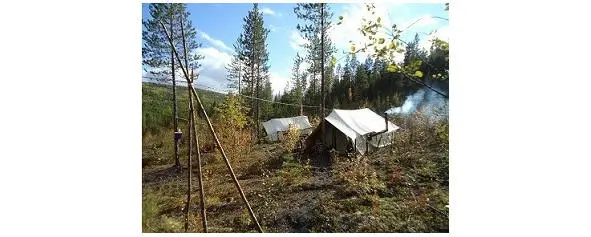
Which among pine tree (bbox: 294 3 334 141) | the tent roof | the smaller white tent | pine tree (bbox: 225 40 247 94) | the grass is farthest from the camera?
the tent roof

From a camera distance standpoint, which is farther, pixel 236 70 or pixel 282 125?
pixel 282 125

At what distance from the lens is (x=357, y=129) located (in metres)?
4.38

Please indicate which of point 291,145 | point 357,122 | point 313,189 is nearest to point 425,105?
point 357,122

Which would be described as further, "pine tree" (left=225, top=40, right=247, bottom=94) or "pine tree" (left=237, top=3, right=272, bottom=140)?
"pine tree" (left=225, top=40, right=247, bottom=94)

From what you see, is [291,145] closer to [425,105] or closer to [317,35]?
[317,35]

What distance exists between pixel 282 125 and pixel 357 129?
812 mm

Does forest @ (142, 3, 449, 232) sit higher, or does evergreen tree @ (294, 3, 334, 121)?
evergreen tree @ (294, 3, 334, 121)

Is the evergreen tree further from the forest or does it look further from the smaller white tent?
the smaller white tent

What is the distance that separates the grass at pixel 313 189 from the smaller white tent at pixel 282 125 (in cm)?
24

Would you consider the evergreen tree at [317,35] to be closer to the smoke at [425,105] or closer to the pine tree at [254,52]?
the pine tree at [254,52]

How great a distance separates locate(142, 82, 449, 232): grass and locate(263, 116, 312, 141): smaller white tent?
245 millimetres

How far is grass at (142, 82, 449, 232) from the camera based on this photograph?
346 centimetres

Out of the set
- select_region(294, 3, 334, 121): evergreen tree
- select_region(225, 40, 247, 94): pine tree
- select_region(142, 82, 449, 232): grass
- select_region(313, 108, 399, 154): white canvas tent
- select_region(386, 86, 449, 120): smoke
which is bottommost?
select_region(142, 82, 449, 232): grass

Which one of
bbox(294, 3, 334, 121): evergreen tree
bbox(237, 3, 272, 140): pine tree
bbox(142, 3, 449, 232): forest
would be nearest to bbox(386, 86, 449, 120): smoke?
bbox(142, 3, 449, 232): forest
